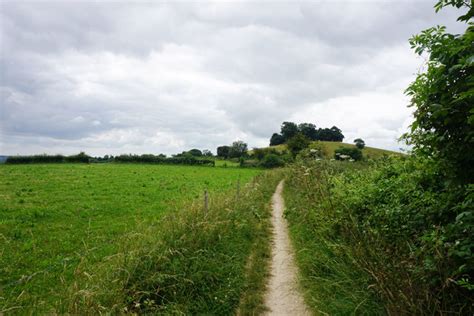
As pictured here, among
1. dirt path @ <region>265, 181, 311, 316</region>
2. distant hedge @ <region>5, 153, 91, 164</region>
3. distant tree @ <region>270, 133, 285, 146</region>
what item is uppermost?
distant tree @ <region>270, 133, 285, 146</region>

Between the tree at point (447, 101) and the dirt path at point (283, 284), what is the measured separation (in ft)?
11.2

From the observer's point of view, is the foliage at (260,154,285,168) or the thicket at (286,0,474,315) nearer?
the thicket at (286,0,474,315)

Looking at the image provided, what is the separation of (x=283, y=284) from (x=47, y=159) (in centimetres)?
6267

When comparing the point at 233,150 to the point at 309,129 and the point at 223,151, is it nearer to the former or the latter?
the point at 223,151

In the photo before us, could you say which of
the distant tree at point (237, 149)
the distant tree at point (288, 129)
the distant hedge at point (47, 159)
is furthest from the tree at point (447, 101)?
the distant tree at point (288, 129)

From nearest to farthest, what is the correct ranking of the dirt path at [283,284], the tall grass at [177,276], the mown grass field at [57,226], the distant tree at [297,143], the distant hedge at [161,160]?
the tall grass at [177,276] < the dirt path at [283,284] < the mown grass field at [57,226] < the distant tree at [297,143] < the distant hedge at [161,160]

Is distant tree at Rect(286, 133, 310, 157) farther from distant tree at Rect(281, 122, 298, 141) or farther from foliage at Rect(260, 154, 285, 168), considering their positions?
distant tree at Rect(281, 122, 298, 141)

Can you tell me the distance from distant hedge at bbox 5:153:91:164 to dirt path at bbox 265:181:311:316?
5913 cm

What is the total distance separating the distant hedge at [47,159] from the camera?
53791mm

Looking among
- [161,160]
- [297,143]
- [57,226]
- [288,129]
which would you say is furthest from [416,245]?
[288,129]

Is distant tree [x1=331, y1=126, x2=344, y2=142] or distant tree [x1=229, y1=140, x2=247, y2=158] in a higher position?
distant tree [x1=331, y1=126, x2=344, y2=142]

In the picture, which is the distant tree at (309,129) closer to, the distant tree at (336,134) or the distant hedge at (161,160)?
the distant tree at (336,134)

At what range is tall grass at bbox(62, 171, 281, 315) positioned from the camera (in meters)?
4.65

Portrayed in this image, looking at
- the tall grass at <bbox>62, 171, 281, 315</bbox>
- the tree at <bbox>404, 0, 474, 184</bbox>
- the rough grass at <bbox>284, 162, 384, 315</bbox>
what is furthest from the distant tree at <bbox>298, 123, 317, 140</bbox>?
the tree at <bbox>404, 0, 474, 184</bbox>
